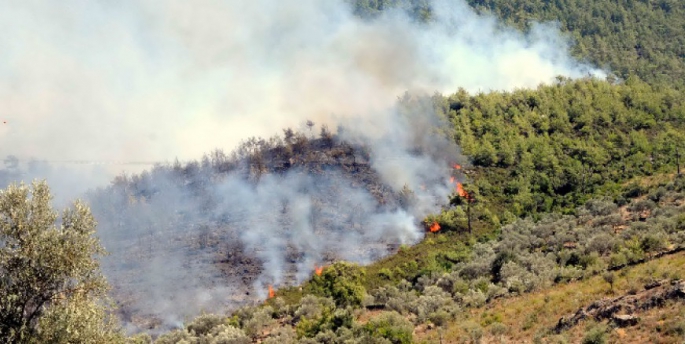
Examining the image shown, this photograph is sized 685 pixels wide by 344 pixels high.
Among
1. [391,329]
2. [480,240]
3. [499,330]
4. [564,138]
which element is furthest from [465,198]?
[499,330]

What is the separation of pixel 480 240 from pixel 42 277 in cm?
9136

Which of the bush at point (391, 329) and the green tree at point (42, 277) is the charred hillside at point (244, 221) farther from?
the green tree at point (42, 277)

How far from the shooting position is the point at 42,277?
26.7 meters

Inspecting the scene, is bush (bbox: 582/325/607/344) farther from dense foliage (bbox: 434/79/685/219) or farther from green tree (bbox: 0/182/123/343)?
dense foliage (bbox: 434/79/685/219)

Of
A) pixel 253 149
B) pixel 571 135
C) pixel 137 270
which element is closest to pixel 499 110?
pixel 571 135

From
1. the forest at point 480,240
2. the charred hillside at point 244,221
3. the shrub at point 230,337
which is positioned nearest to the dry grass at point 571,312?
the forest at point 480,240

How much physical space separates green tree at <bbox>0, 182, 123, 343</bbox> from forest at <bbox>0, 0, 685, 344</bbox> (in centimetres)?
6

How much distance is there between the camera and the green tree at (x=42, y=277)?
85.9 ft

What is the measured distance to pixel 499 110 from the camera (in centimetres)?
16512

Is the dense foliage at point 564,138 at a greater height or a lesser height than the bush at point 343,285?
greater

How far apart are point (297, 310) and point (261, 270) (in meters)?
32.2

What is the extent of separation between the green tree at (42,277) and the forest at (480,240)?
0.06 m

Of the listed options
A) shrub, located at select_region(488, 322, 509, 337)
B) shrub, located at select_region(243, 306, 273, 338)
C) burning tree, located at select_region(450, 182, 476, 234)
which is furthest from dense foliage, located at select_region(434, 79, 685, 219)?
shrub, located at select_region(488, 322, 509, 337)

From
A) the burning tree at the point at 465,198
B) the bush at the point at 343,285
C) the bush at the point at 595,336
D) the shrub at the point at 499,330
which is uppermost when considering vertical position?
the burning tree at the point at 465,198
